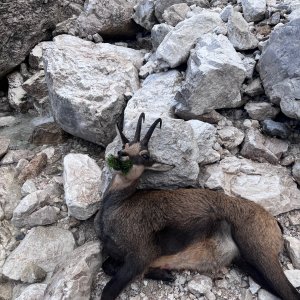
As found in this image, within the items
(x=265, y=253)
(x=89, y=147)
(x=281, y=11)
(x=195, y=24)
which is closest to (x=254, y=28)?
(x=281, y=11)

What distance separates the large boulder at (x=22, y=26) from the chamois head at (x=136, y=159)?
163 inches

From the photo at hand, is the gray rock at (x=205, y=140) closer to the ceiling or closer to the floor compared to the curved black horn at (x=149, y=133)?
closer to the floor

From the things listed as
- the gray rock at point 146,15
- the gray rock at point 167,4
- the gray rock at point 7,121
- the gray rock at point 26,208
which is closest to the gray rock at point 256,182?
the gray rock at point 26,208

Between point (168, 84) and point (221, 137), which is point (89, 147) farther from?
point (221, 137)

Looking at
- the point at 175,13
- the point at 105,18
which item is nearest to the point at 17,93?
the point at 105,18

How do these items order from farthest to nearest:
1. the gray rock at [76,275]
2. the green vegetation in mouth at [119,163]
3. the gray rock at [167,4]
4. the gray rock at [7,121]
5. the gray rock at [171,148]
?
the gray rock at [167,4], the gray rock at [7,121], the gray rock at [171,148], the green vegetation in mouth at [119,163], the gray rock at [76,275]

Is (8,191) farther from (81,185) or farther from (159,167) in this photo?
(159,167)

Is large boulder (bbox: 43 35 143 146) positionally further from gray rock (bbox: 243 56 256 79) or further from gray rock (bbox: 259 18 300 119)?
gray rock (bbox: 259 18 300 119)

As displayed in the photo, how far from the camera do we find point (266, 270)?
14.9ft

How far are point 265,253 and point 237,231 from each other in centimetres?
40

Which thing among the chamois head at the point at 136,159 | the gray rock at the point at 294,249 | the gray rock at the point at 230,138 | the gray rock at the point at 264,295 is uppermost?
the chamois head at the point at 136,159

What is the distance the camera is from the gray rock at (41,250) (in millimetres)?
4871

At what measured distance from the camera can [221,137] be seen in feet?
18.6

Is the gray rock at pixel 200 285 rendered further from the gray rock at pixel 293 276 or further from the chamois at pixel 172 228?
the gray rock at pixel 293 276
